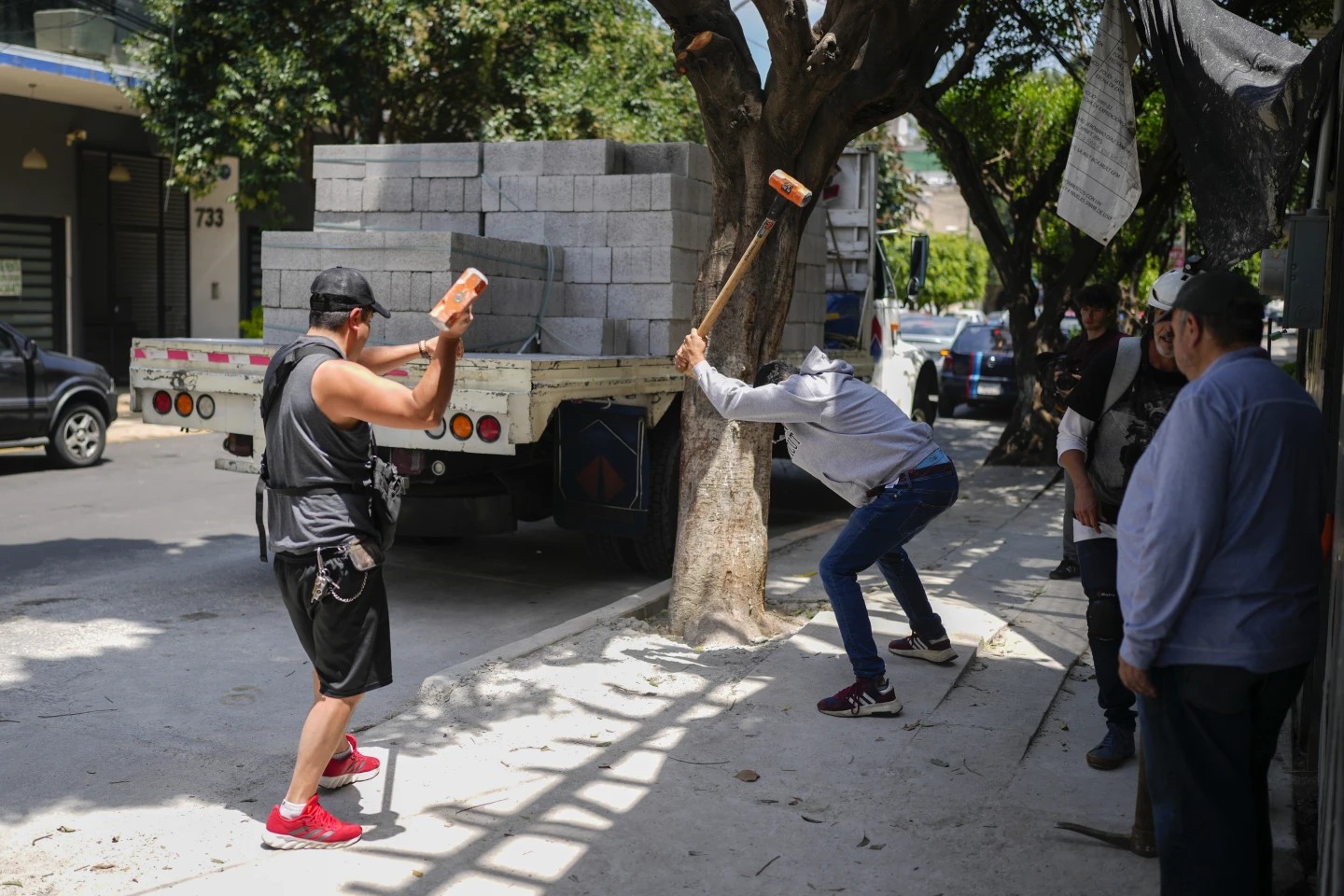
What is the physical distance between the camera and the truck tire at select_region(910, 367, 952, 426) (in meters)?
14.0

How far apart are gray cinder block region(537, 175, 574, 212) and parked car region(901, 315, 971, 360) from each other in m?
14.7

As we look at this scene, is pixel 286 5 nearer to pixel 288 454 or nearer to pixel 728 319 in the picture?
pixel 728 319

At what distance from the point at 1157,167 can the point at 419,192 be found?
28.3ft

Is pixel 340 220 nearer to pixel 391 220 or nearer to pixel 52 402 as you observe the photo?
pixel 391 220

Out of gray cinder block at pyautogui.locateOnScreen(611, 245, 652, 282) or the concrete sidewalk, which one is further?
gray cinder block at pyautogui.locateOnScreen(611, 245, 652, 282)

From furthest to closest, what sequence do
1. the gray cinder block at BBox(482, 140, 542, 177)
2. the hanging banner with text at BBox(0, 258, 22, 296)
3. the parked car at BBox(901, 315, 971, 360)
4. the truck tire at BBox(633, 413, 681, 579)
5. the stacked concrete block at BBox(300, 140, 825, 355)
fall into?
the parked car at BBox(901, 315, 971, 360) < the hanging banner with text at BBox(0, 258, 22, 296) < the gray cinder block at BBox(482, 140, 542, 177) < the stacked concrete block at BBox(300, 140, 825, 355) < the truck tire at BBox(633, 413, 681, 579)

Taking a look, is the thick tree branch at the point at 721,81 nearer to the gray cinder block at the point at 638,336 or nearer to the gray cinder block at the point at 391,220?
the gray cinder block at the point at 638,336

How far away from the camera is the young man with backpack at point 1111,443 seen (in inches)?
185

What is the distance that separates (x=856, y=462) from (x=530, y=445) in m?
2.80

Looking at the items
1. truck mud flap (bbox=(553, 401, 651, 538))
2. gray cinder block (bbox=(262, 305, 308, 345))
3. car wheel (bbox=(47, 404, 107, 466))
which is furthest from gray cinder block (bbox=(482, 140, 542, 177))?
car wheel (bbox=(47, 404, 107, 466))

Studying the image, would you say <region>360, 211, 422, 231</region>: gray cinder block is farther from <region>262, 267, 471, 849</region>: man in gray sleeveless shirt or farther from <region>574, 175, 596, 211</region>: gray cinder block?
<region>262, 267, 471, 849</region>: man in gray sleeveless shirt

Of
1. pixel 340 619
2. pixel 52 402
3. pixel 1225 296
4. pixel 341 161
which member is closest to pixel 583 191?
pixel 341 161

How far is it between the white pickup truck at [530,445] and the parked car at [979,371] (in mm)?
13508

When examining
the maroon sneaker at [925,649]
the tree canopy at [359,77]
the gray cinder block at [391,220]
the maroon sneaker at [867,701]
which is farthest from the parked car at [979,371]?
the maroon sneaker at [867,701]
